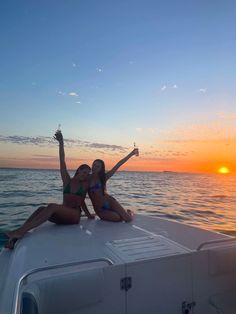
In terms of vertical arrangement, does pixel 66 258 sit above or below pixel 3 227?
above

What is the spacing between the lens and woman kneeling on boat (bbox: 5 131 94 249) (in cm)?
451

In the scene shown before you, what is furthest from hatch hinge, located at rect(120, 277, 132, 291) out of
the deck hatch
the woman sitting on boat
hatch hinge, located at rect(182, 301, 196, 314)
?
the woman sitting on boat

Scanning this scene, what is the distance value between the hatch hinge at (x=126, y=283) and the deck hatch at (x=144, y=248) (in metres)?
0.19

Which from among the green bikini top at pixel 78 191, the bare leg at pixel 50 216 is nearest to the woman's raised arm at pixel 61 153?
the green bikini top at pixel 78 191

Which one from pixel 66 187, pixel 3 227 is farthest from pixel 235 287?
pixel 3 227

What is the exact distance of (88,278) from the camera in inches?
103

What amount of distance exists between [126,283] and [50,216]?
215 centimetres

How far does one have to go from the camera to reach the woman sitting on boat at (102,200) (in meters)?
5.38

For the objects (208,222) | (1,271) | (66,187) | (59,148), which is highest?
(59,148)

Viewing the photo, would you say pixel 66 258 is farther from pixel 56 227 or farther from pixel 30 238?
pixel 56 227

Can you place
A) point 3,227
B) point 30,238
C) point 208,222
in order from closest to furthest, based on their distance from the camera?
point 30,238
point 3,227
point 208,222

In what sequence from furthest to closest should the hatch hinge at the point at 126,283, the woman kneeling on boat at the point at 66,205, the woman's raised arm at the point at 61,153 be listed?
the woman's raised arm at the point at 61,153, the woman kneeling on boat at the point at 66,205, the hatch hinge at the point at 126,283

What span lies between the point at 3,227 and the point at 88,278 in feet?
21.2

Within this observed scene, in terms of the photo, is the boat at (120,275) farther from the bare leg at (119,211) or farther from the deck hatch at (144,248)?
the bare leg at (119,211)
